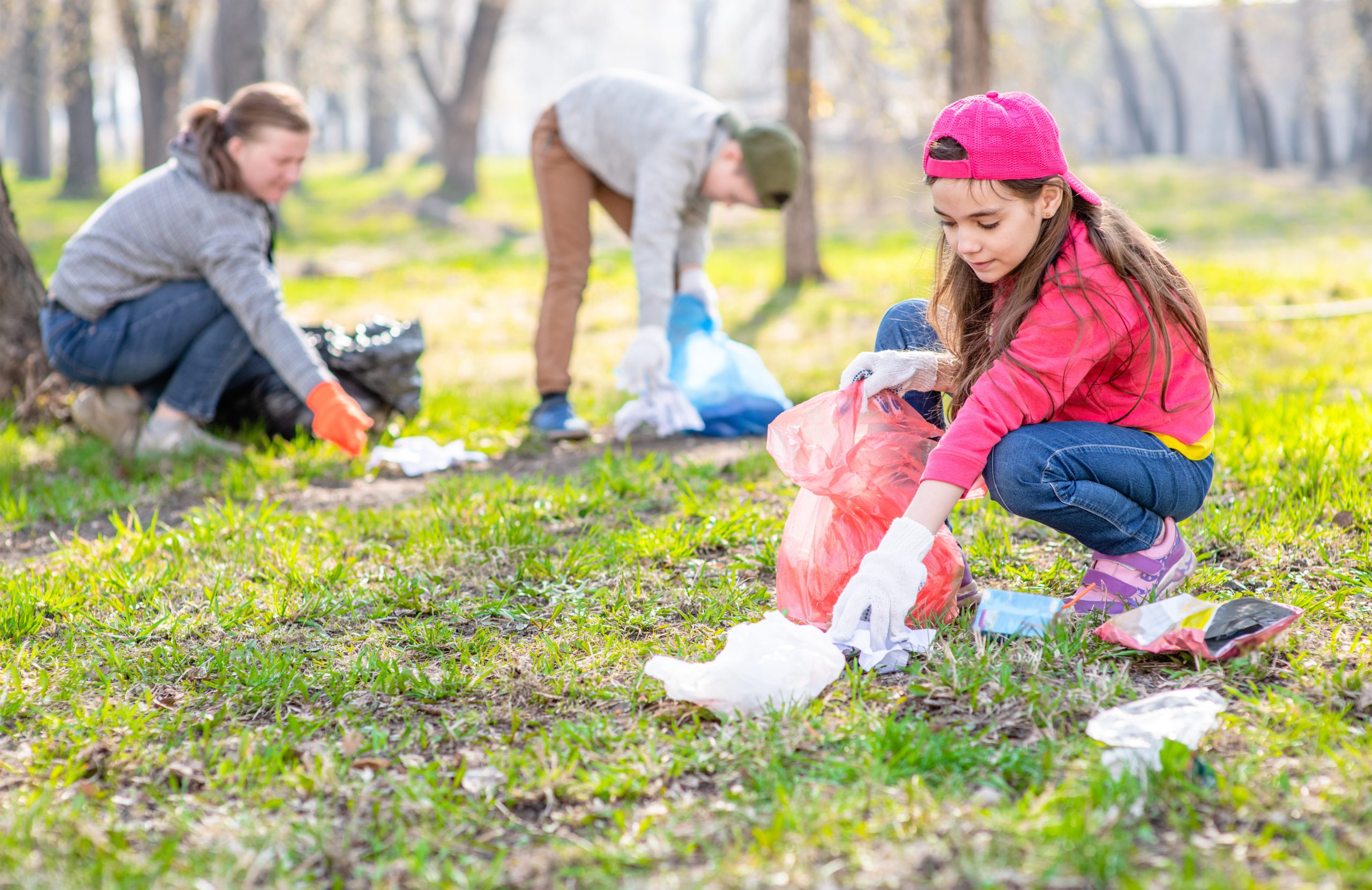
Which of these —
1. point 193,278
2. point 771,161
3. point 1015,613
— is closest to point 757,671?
point 1015,613

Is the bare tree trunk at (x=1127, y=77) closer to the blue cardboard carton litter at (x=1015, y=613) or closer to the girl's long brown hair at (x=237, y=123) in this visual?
the girl's long brown hair at (x=237, y=123)

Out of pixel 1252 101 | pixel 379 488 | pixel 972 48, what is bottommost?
pixel 379 488

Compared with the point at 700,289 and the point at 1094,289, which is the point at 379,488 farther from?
the point at 1094,289

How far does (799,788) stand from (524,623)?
0.90 meters

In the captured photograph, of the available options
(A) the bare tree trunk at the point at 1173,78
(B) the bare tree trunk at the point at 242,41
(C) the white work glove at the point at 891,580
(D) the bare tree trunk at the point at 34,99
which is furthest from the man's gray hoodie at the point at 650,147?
(A) the bare tree trunk at the point at 1173,78

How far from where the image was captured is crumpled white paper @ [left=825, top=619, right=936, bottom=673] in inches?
78.4

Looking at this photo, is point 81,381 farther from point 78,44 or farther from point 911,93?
point 78,44

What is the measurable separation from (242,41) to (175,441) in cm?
883

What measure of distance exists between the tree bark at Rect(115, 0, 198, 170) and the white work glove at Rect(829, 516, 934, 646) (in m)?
11.2

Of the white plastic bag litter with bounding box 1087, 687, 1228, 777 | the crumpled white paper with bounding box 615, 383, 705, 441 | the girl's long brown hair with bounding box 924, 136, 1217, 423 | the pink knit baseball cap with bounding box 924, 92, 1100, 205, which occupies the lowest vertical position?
the crumpled white paper with bounding box 615, 383, 705, 441

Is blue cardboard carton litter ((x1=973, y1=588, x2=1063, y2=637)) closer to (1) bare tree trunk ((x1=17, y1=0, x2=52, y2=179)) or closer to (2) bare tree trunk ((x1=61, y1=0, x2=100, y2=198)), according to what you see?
(2) bare tree trunk ((x1=61, y1=0, x2=100, y2=198))

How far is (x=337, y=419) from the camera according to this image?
3318 millimetres

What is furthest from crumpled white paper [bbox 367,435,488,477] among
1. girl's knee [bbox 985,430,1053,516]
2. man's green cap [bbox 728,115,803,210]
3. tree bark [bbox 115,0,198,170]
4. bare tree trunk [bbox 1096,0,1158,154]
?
bare tree trunk [bbox 1096,0,1158,154]

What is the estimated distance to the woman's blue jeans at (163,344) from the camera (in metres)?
3.73
